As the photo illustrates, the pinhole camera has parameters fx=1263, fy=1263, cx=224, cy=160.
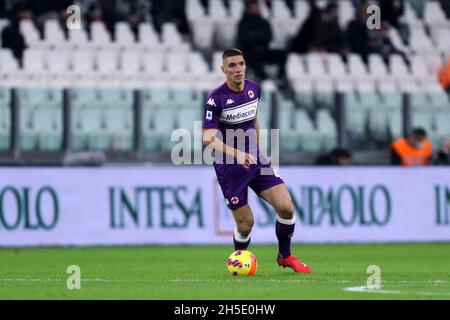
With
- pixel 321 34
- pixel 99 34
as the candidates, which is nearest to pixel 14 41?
pixel 99 34

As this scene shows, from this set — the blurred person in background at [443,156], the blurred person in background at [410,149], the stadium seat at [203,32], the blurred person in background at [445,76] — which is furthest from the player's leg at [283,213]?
the stadium seat at [203,32]

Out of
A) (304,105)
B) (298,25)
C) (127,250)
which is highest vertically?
(298,25)

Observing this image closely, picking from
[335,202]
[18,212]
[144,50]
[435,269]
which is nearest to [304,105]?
[335,202]

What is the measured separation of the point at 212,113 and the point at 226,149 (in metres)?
0.45

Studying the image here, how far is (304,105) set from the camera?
68.8ft

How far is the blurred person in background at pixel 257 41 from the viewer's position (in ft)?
73.7

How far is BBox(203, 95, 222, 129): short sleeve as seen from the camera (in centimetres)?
1284

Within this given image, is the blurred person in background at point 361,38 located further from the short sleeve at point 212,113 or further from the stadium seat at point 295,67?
the short sleeve at point 212,113

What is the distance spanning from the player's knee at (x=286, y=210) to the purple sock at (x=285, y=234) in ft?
0.22

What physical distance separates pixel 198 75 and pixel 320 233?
→ 3711 mm

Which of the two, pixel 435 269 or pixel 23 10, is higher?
pixel 23 10

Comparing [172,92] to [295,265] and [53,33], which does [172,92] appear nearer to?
[53,33]
